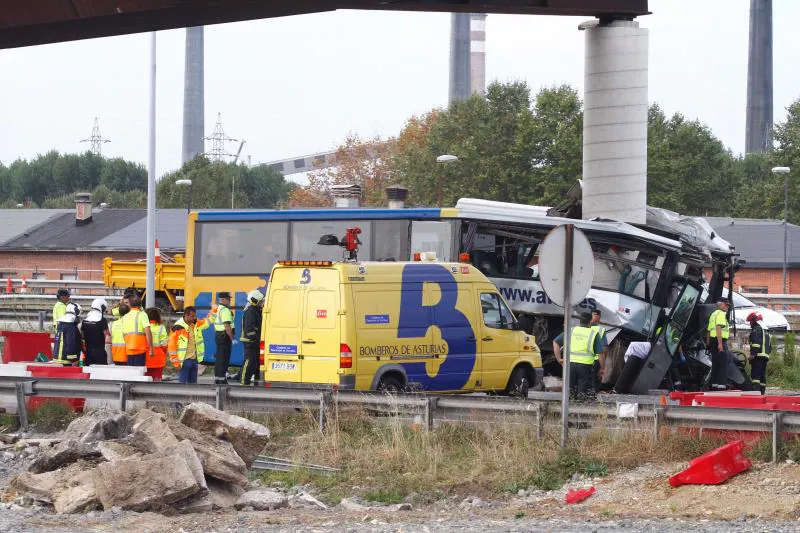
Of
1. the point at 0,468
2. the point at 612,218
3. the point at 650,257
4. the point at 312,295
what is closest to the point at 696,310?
the point at 650,257

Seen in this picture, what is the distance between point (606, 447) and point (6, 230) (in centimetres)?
6973

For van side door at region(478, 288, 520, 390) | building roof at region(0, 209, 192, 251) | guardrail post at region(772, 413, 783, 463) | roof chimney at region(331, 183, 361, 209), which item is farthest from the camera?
building roof at region(0, 209, 192, 251)

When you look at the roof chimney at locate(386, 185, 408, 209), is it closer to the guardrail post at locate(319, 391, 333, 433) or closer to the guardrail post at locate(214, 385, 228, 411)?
the guardrail post at locate(214, 385, 228, 411)

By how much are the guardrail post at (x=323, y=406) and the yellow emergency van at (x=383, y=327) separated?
5.90 ft

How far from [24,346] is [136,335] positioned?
4292mm

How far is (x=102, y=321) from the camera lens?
66.0 feet

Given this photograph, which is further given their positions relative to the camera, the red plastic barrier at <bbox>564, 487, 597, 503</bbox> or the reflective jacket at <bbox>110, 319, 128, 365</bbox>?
the reflective jacket at <bbox>110, 319, 128, 365</bbox>

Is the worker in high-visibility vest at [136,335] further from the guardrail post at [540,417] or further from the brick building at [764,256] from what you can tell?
the brick building at [764,256]

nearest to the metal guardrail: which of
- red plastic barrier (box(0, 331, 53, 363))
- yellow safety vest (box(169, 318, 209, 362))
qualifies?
yellow safety vest (box(169, 318, 209, 362))

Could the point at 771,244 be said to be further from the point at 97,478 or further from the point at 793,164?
the point at 97,478

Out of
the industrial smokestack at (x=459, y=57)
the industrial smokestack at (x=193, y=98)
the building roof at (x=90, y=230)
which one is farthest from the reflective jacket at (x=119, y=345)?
the industrial smokestack at (x=193, y=98)

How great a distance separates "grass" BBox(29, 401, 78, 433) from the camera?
→ 15.4 metres

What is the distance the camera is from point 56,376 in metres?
17.0

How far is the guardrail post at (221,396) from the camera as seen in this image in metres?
15.0
